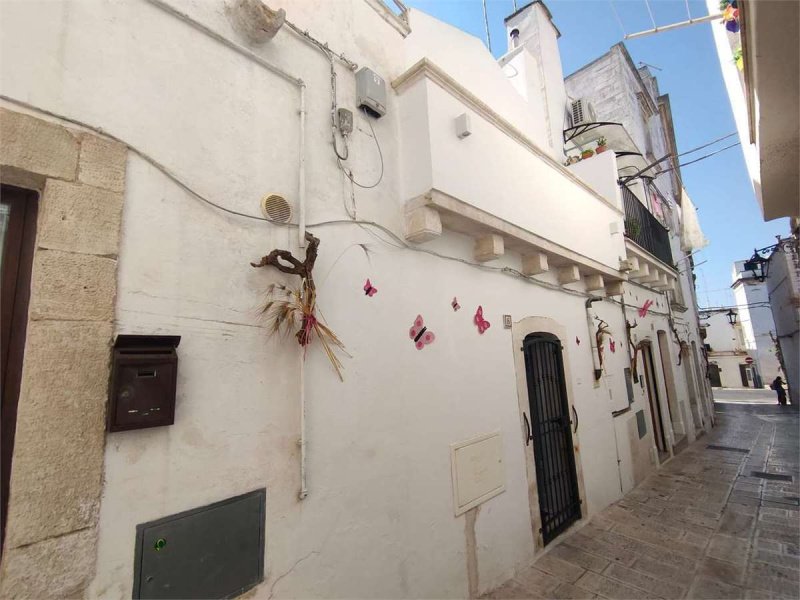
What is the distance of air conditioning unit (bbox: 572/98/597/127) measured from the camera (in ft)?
26.4

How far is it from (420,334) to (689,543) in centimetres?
438

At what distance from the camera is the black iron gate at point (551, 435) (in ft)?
14.5

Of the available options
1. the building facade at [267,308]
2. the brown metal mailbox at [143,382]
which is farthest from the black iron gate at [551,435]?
the brown metal mailbox at [143,382]

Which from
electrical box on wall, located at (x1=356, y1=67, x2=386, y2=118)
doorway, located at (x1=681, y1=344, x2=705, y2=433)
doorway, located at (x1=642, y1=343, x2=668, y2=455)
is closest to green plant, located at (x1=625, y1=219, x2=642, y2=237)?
doorway, located at (x1=642, y1=343, x2=668, y2=455)

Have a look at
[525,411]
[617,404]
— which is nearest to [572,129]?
[617,404]

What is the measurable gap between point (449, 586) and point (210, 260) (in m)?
A: 3.15

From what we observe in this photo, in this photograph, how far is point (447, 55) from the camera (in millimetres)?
4680

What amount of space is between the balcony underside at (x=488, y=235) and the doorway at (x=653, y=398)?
4.33m

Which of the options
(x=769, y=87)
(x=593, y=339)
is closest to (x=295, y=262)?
(x=769, y=87)

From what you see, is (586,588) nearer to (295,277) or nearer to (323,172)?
(295,277)

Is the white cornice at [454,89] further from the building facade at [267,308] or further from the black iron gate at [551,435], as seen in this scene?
the black iron gate at [551,435]

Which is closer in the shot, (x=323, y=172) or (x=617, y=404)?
(x=323, y=172)

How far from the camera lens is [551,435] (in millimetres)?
4750

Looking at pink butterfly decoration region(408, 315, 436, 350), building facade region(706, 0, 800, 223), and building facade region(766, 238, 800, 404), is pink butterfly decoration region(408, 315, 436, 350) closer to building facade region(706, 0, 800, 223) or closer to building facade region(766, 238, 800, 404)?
building facade region(706, 0, 800, 223)
